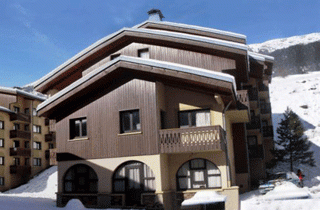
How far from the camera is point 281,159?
35938mm

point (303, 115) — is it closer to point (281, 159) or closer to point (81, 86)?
point (281, 159)

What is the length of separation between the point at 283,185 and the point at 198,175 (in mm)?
4376

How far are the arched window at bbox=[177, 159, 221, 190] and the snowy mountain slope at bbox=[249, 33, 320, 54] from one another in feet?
308

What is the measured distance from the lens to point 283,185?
64.0 ft

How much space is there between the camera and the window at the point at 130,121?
21109 mm

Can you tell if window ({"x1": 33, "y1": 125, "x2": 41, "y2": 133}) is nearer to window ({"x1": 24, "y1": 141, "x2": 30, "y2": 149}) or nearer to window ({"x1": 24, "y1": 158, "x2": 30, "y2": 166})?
window ({"x1": 24, "y1": 141, "x2": 30, "y2": 149})

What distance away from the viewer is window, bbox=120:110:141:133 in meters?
21.1

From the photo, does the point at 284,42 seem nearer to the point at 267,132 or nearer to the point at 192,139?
the point at 267,132

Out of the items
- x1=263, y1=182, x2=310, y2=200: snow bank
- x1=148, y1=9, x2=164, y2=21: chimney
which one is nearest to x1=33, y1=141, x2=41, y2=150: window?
x1=148, y1=9, x2=164, y2=21: chimney

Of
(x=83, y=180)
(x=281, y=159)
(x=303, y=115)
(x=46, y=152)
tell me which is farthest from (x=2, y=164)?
(x=303, y=115)

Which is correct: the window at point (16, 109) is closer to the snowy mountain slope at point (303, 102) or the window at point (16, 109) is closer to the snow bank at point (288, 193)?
the snowy mountain slope at point (303, 102)

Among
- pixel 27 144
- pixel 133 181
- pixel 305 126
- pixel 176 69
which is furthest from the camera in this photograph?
pixel 305 126

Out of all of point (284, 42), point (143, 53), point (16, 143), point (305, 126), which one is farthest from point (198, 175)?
point (284, 42)

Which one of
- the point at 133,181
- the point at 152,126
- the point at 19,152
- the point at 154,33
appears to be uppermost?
the point at 154,33
